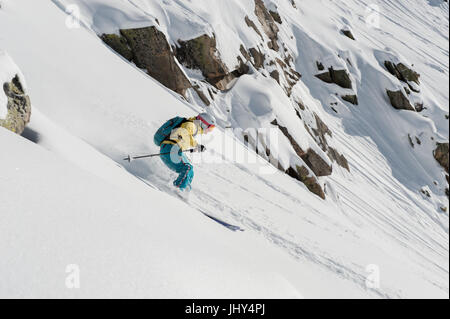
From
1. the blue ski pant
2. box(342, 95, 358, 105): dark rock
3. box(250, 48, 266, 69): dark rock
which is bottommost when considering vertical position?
box(342, 95, 358, 105): dark rock

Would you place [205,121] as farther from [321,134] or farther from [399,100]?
[399,100]

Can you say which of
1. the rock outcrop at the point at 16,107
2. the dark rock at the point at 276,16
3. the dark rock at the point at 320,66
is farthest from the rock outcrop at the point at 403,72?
the rock outcrop at the point at 16,107

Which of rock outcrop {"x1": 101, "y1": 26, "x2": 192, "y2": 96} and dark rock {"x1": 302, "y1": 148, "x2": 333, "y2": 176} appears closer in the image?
rock outcrop {"x1": 101, "y1": 26, "x2": 192, "y2": 96}

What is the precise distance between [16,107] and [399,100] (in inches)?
1209

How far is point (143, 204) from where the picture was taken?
3969mm

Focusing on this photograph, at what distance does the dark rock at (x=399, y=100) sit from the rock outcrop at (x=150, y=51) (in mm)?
23909

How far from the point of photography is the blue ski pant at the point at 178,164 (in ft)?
20.0

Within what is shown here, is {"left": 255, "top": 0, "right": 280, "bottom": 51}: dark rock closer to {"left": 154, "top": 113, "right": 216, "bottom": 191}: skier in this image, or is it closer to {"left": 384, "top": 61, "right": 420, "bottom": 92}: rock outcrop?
{"left": 384, "top": 61, "right": 420, "bottom": 92}: rock outcrop

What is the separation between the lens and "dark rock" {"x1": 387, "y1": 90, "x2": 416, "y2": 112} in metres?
29.2

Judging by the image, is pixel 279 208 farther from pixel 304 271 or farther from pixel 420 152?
pixel 420 152

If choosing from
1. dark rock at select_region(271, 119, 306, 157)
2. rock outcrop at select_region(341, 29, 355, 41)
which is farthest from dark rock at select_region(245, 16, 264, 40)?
rock outcrop at select_region(341, 29, 355, 41)

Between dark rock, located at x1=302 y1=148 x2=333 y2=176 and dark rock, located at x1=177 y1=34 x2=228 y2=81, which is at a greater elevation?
dark rock, located at x1=177 y1=34 x2=228 y2=81

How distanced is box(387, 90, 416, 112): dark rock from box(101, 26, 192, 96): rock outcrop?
23.9m
